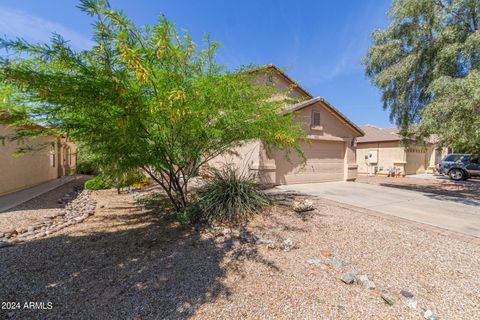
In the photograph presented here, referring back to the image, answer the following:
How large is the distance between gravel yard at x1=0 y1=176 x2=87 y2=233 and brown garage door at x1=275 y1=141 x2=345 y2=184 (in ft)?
26.1

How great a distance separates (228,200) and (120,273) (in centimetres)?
277

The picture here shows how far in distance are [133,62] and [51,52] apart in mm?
978

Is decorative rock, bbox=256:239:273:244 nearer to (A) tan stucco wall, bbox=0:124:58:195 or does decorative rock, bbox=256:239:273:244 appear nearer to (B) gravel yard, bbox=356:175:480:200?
(A) tan stucco wall, bbox=0:124:58:195

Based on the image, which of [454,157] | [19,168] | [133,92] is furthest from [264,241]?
[454,157]

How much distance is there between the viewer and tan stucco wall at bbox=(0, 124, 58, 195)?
27.8 ft

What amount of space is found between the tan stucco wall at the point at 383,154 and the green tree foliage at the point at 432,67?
289 inches

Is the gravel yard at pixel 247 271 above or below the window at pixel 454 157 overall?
below

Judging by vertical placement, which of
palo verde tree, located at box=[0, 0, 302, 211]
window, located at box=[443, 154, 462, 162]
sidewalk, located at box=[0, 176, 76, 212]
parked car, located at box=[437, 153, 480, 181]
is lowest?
sidewalk, located at box=[0, 176, 76, 212]

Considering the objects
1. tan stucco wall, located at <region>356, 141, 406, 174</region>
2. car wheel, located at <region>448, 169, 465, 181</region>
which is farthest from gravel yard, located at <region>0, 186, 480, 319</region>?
tan stucco wall, located at <region>356, 141, 406, 174</region>

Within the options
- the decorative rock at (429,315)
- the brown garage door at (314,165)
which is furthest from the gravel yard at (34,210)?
the brown garage door at (314,165)

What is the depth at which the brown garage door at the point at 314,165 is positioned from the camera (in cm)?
1001

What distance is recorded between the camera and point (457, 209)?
266 inches

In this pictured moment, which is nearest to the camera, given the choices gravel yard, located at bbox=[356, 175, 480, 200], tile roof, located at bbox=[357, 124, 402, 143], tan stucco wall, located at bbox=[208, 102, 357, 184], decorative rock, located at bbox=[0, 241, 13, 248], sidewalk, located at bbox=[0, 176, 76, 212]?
decorative rock, located at bbox=[0, 241, 13, 248]

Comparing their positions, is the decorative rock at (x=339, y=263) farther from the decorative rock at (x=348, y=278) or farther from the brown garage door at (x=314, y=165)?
the brown garage door at (x=314, y=165)
